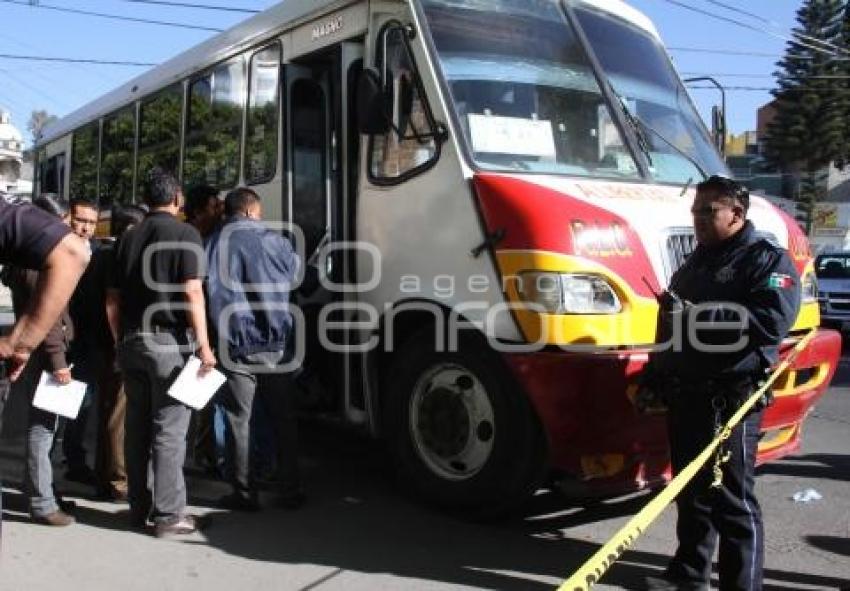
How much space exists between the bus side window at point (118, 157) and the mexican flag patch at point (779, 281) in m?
7.22

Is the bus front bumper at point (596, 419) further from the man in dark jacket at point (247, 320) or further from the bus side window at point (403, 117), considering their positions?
the man in dark jacket at point (247, 320)

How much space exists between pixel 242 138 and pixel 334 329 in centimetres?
207

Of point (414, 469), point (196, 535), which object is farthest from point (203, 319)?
point (414, 469)

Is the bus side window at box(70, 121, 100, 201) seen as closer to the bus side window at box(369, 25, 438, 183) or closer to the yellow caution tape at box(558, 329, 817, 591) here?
the bus side window at box(369, 25, 438, 183)

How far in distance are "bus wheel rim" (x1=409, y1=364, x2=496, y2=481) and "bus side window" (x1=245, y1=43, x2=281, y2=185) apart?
222cm

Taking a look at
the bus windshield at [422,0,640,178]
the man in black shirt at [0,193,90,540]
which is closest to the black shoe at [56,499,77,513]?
the man in black shirt at [0,193,90,540]

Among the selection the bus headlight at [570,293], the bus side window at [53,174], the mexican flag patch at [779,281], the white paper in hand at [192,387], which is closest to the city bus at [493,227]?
the bus headlight at [570,293]

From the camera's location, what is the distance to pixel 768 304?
358 centimetres

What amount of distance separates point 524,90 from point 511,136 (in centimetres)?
32

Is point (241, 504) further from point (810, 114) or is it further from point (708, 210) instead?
point (810, 114)

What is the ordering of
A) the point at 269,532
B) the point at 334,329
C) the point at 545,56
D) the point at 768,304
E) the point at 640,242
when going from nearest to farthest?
the point at 768,304
the point at 640,242
the point at 269,532
the point at 545,56
the point at 334,329

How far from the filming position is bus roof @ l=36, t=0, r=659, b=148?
5.80 m

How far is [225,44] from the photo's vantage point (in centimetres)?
721

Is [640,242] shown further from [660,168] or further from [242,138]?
[242,138]
